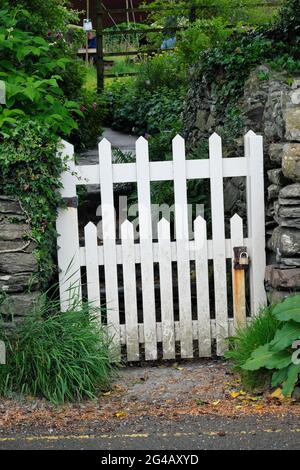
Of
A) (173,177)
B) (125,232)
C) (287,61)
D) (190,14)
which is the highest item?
(190,14)

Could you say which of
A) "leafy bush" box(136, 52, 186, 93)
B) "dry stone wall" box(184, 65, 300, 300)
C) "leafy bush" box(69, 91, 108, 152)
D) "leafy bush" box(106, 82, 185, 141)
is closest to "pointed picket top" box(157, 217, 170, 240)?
"dry stone wall" box(184, 65, 300, 300)

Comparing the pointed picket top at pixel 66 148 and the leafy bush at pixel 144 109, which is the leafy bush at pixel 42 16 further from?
the leafy bush at pixel 144 109

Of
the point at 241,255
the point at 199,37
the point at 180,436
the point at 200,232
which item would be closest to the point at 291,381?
the point at 180,436

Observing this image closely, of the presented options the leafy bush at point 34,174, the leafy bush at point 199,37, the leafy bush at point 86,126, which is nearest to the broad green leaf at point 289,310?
the leafy bush at point 34,174

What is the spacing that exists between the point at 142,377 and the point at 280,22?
421cm

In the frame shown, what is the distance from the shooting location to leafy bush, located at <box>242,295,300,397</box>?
191 inches

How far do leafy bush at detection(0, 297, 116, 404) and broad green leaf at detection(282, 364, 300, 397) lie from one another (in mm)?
1193

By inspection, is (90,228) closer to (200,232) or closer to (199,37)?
(200,232)

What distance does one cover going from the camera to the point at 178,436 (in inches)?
178

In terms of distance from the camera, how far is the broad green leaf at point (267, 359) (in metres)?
4.89

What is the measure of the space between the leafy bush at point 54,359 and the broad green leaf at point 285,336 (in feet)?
3.73

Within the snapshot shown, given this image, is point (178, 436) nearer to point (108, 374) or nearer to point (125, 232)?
point (108, 374)

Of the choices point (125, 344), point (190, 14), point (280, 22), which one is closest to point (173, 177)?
point (125, 344)

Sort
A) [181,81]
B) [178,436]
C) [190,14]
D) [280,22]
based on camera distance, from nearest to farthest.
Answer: [178,436] < [280,22] < [181,81] < [190,14]
